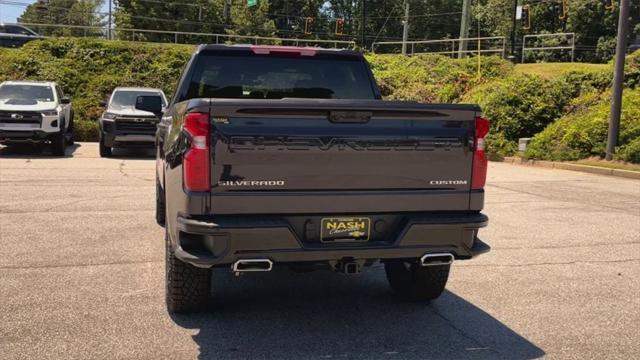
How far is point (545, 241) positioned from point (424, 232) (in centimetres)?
420

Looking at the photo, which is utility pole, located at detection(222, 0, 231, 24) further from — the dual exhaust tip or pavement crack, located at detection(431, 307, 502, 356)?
the dual exhaust tip

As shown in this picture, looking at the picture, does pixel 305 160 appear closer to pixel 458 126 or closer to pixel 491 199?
pixel 458 126

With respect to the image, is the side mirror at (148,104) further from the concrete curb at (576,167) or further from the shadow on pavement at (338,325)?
the concrete curb at (576,167)

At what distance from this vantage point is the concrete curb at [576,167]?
1527 cm

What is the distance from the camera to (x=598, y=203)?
36.0ft

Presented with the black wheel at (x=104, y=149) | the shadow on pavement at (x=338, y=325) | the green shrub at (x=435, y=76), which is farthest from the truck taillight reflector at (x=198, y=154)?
the green shrub at (x=435, y=76)

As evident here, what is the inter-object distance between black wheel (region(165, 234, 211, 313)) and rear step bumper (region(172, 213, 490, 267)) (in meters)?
0.40

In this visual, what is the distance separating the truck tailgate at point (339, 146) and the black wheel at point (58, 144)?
14.0 meters

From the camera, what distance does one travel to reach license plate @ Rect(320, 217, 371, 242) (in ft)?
13.6

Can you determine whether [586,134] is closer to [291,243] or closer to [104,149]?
[104,149]

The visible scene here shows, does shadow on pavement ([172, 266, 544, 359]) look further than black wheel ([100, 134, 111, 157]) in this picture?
No

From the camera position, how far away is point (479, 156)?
4395mm

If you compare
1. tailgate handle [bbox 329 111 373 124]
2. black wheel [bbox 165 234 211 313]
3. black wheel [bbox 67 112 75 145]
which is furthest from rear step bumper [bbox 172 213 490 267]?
black wheel [bbox 67 112 75 145]

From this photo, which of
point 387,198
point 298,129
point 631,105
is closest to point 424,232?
point 387,198
